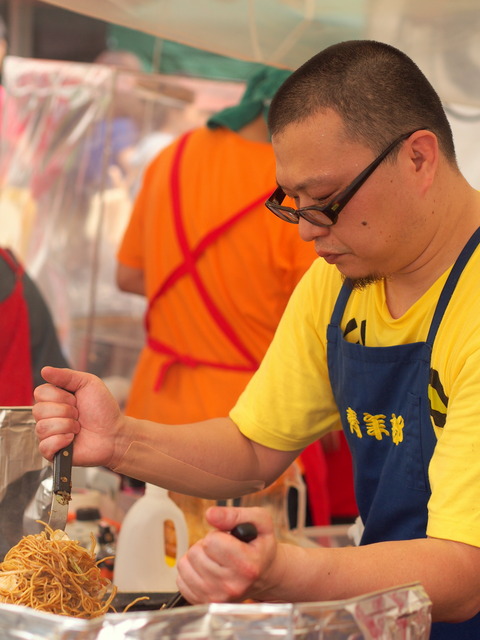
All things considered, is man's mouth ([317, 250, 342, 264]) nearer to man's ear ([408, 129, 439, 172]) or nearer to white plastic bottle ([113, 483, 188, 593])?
man's ear ([408, 129, 439, 172])

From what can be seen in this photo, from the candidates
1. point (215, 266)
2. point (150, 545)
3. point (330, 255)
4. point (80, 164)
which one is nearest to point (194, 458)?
point (330, 255)

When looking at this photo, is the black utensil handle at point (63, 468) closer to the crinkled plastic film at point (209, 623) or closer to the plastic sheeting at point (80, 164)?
the crinkled plastic film at point (209, 623)

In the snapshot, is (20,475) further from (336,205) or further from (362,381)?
(336,205)

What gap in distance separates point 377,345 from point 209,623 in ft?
2.16

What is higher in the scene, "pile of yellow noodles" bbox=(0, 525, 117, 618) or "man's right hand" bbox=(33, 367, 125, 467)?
"man's right hand" bbox=(33, 367, 125, 467)

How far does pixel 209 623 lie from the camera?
3.15 ft

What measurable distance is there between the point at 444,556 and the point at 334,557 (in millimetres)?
148

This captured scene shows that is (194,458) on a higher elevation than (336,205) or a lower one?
lower

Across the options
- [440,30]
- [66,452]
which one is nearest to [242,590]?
[66,452]

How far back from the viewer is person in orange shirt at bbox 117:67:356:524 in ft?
8.31

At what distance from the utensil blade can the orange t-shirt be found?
1.19 m

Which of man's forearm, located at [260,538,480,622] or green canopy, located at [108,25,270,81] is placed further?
green canopy, located at [108,25,270,81]

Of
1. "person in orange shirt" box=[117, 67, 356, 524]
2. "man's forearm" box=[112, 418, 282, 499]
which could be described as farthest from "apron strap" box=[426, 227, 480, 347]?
"person in orange shirt" box=[117, 67, 356, 524]

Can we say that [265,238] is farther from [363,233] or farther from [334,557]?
[334,557]
